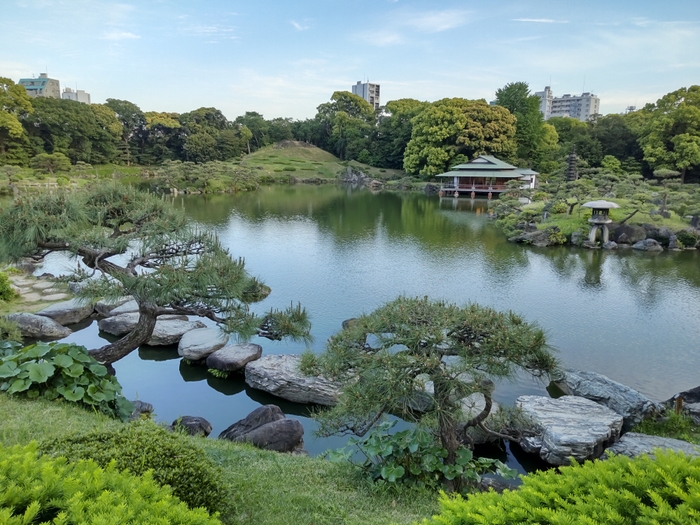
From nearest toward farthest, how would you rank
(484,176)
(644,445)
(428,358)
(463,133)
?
(428,358) → (644,445) → (484,176) → (463,133)

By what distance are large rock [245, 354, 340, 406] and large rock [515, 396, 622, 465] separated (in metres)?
2.61

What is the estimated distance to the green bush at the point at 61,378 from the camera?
450 centimetres

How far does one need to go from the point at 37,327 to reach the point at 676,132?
35307 millimetres

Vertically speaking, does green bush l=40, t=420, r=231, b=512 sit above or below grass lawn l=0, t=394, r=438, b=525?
above

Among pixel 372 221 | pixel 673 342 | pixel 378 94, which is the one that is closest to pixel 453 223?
pixel 372 221

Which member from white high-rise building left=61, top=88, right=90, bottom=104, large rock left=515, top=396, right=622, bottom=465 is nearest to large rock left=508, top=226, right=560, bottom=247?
large rock left=515, top=396, right=622, bottom=465

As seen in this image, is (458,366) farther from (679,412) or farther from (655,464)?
(679,412)

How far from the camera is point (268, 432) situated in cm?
517

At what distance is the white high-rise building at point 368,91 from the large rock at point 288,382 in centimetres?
10391

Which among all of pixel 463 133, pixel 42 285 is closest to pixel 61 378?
pixel 42 285

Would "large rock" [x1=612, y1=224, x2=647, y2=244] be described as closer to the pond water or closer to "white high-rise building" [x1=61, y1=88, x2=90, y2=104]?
the pond water

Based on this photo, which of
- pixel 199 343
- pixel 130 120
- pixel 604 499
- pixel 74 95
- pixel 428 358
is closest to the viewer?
pixel 604 499

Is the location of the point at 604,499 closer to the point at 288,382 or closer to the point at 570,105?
the point at 288,382

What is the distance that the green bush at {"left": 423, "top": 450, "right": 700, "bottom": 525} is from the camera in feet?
5.60
